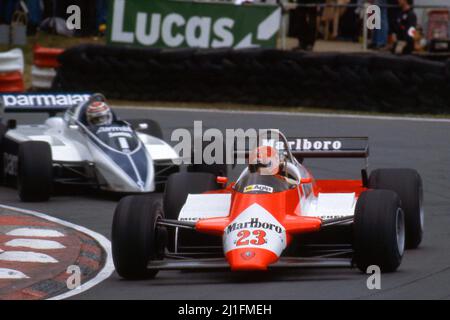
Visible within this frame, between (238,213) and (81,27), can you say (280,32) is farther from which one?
(238,213)

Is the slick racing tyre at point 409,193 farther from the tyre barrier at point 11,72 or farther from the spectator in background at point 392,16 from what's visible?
the spectator in background at point 392,16

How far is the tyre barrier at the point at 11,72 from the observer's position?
25344mm

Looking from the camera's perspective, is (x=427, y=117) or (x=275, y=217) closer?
(x=275, y=217)

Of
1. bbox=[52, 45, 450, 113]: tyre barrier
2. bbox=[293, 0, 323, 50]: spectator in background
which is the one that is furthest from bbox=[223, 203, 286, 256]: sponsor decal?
bbox=[293, 0, 323, 50]: spectator in background

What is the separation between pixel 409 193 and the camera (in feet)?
37.9

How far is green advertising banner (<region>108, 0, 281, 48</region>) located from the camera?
1008 inches

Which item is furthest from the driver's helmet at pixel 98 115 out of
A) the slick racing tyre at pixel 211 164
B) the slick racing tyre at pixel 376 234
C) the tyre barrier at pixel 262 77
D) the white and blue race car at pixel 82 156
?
the tyre barrier at pixel 262 77

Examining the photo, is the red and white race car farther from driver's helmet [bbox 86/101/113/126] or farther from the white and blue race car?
driver's helmet [bbox 86/101/113/126]

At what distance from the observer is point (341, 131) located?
20734 millimetres

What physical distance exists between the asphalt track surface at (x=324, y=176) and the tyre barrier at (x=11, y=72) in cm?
166

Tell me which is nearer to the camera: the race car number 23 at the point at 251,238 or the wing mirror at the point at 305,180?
the race car number 23 at the point at 251,238

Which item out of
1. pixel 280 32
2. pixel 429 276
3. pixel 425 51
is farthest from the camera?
pixel 280 32
